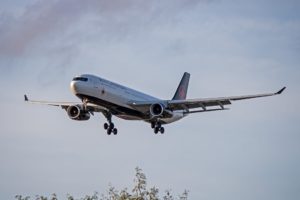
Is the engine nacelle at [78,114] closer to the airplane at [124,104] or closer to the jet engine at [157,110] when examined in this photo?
the airplane at [124,104]

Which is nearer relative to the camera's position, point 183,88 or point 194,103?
point 194,103

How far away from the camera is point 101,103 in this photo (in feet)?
264

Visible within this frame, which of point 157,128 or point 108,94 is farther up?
point 108,94

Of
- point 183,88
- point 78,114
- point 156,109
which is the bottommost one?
point 156,109

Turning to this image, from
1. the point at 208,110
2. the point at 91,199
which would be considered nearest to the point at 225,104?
the point at 208,110

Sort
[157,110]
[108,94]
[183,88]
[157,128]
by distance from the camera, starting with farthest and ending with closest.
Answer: [183,88]
[157,128]
[157,110]
[108,94]

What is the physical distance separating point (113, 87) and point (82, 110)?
551 centimetres

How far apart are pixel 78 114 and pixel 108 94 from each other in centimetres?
657

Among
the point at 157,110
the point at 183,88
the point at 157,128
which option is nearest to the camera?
the point at 157,110

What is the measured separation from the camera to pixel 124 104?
81.8 m

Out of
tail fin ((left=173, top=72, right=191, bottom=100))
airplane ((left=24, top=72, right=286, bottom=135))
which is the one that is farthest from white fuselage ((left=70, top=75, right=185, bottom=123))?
tail fin ((left=173, top=72, right=191, bottom=100))

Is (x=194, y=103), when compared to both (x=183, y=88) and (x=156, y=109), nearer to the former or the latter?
(x=156, y=109)

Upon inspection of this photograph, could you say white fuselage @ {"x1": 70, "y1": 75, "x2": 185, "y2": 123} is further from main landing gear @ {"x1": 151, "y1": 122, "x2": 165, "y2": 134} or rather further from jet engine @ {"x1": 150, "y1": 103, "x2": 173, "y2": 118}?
main landing gear @ {"x1": 151, "y1": 122, "x2": 165, "y2": 134}

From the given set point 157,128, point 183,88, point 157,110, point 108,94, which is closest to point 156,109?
point 157,110
